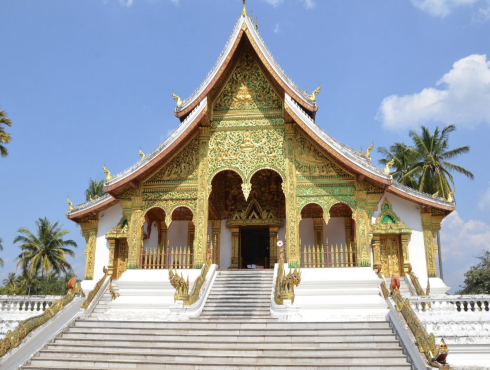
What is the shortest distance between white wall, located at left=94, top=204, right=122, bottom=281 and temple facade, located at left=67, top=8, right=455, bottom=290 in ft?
0.11

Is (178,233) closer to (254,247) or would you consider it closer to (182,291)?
(254,247)

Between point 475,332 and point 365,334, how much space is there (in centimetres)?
195

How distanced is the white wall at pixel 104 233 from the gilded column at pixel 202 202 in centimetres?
333

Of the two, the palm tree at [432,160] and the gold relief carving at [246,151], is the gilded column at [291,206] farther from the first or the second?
the palm tree at [432,160]

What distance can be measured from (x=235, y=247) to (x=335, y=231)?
11.1 feet

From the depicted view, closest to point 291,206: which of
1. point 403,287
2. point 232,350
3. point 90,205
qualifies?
point 403,287

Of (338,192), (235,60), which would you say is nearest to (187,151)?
(235,60)

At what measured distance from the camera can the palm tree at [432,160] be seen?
2280cm

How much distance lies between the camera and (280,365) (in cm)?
711

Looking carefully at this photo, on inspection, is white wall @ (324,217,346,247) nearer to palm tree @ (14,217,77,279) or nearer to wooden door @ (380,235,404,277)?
wooden door @ (380,235,404,277)

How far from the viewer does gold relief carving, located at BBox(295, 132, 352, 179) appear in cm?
1223

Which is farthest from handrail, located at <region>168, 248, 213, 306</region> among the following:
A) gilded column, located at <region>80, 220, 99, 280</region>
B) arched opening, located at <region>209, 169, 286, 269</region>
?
gilded column, located at <region>80, 220, 99, 280</region>

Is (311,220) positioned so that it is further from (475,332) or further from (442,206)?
(475,332)

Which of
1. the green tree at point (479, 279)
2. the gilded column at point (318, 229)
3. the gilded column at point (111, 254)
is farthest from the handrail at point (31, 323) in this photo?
the green tree at point (479, 279)
